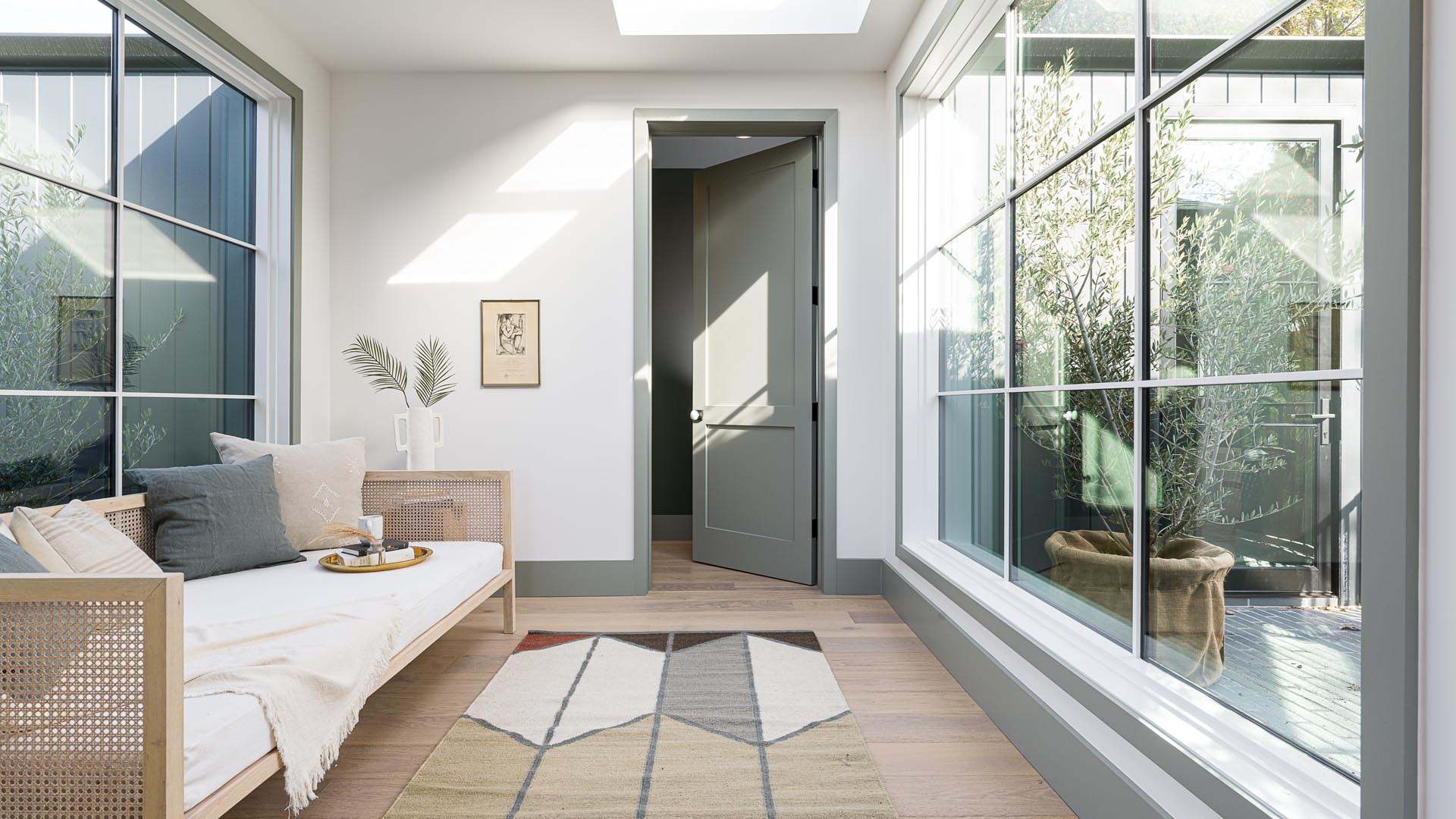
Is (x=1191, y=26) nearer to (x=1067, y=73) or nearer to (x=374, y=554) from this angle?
(x=1067, y=73)

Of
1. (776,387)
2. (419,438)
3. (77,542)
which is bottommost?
(77,542)

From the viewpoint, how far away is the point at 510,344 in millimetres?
3557

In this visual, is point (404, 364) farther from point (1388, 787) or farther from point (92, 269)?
point (1388, 787)

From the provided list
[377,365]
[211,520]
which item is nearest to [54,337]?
[211,520]

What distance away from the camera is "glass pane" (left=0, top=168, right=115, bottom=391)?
6.64 feet

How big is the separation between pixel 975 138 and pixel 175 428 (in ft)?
10.3

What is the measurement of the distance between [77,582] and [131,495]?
1.46 metres

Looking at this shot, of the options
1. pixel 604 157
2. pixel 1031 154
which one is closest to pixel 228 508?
pixel 604 157

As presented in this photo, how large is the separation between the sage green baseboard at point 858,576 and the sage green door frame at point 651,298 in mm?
23

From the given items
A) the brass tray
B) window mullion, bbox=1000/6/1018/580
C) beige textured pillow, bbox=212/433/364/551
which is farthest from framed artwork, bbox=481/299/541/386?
window mullion, bbox=1000/6/1018/580

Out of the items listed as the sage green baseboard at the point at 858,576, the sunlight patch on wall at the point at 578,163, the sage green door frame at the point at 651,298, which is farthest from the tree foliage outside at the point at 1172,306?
the sunlight patch on wall at the point at 578,163

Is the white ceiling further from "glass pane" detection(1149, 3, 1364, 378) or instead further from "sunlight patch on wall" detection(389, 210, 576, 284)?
"glass pane" detection(1149, 3, 1364, 378)

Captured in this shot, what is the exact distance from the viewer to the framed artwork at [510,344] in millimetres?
3557

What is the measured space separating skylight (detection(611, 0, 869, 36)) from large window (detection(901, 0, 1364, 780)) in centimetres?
84
